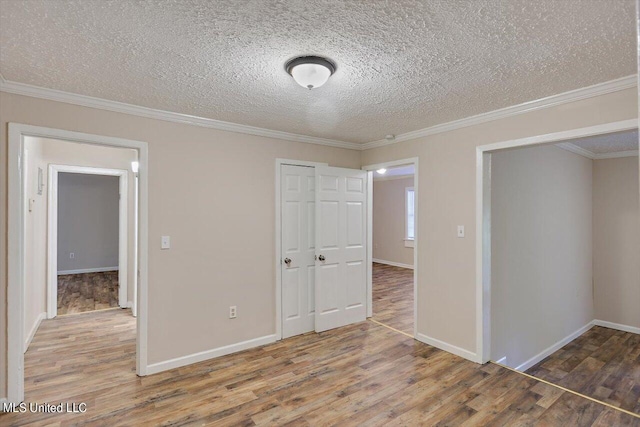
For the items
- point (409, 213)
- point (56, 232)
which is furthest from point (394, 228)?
point (56, 232)

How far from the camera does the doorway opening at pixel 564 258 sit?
310 centimetres

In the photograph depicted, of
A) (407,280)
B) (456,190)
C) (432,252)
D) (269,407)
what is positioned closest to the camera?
(269,407)

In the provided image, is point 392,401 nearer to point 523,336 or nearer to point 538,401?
point 538,401

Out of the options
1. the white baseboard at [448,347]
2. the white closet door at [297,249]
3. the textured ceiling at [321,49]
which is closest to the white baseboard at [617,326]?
the white baseboard at [448,347]

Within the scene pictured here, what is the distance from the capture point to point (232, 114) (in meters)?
3.02

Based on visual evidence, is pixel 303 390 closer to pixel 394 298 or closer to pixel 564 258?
pixel 394 298

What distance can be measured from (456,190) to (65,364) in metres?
4.20

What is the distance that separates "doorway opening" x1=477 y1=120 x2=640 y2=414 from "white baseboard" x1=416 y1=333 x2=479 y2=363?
5.1 inches

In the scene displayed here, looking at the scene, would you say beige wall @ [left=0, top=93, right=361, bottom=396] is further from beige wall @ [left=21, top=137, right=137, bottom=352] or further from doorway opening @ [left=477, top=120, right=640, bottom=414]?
doorway opening @ [left=477, top=120, right=640, bottom=414]

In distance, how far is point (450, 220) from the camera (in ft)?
10.9

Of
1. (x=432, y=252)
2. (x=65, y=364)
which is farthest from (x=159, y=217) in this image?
(x=432, y=252)

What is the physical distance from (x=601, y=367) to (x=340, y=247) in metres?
3.34

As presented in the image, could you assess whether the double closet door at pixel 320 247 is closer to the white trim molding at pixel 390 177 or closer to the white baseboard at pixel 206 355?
the white baseboard at pixel 206 355

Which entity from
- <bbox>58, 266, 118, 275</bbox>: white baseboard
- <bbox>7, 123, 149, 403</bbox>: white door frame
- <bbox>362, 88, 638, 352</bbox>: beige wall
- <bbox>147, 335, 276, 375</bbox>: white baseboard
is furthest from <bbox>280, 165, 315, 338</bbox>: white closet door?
<bbox>58, 266, 118, 275</bbox>: white baseboard
